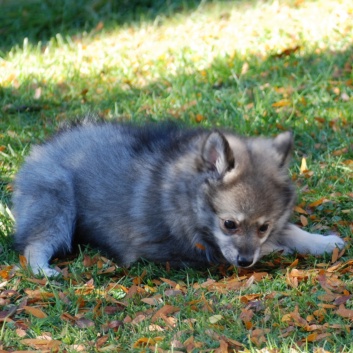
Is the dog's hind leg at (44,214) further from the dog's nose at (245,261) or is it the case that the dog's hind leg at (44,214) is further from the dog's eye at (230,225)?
the dog's nose at (245,261)

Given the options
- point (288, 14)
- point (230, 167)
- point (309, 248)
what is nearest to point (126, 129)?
point (230, 167)

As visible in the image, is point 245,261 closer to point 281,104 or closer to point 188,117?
point 188,117

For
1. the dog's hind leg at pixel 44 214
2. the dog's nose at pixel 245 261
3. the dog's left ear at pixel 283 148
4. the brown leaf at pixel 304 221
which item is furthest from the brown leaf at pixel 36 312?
the brown leaf at pixel 304 221

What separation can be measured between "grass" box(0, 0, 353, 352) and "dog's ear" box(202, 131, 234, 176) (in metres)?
0.71

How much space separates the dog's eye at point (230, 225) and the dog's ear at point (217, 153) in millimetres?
298

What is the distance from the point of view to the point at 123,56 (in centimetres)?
946

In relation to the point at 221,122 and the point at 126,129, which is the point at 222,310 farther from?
the point at 221,122

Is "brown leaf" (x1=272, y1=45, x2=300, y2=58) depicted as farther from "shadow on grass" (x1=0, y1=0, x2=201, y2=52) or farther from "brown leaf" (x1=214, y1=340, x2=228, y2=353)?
"brown leaf" (x1=214, y1=340, x2=228, y2=353)

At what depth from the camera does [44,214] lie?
5469 mm

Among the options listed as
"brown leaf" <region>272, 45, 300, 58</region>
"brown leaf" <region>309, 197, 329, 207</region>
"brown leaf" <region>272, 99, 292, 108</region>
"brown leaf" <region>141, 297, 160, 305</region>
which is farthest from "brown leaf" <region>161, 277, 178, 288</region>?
"brown leaf" <region>272, 45, 300, 58</region>

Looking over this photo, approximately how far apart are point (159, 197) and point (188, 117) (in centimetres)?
235

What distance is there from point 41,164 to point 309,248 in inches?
78.0

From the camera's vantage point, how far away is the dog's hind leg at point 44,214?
5398mm

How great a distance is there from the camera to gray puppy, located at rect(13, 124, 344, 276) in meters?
4.90
